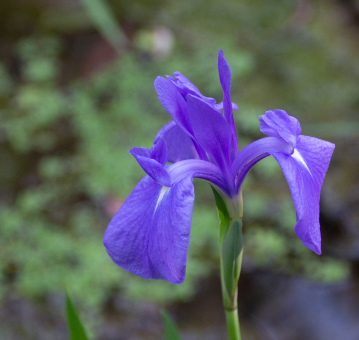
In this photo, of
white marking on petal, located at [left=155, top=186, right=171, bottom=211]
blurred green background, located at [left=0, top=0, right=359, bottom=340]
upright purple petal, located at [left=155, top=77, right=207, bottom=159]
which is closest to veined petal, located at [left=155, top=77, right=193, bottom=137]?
upright purple petal, located at [left=155, top=77, right=207, bottom=159]

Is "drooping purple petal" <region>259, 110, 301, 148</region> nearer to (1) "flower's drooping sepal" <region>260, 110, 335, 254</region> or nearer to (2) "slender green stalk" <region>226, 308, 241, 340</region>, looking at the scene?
(1) "flower's drooping sepal" <region>260, 110, 335, 254</region>

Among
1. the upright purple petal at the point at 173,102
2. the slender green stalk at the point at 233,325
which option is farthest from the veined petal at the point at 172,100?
the slender green stalk at the point at 233,325

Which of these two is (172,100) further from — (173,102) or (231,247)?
(231,247)

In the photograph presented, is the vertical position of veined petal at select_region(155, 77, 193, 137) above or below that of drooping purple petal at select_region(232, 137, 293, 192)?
above

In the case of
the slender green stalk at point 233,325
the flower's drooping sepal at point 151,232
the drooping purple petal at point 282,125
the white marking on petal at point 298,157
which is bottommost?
the slender green stalk at point 233,325

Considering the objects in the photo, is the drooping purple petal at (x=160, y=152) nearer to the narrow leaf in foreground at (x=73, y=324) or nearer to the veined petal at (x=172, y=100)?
the veined petal at (x=172, y=100)
